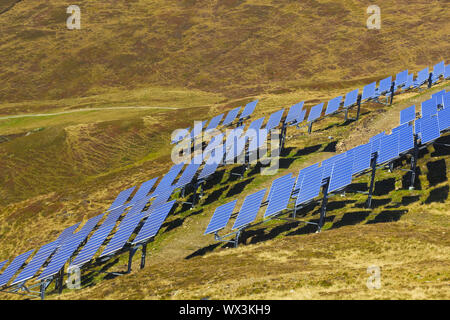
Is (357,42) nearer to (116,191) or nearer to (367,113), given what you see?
(367,113)

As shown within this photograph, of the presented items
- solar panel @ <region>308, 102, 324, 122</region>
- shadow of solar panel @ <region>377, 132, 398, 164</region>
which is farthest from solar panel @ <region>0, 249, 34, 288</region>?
solar panel @ <region>308, 102, 324, 122</region>

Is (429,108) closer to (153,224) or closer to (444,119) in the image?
(444,119)

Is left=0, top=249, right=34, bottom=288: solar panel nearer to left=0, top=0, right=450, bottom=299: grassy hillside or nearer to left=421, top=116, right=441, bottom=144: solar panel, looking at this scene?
left=0, top=0, right=450, bottom=299: grassy hillside

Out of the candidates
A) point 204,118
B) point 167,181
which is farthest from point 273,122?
point 204,118

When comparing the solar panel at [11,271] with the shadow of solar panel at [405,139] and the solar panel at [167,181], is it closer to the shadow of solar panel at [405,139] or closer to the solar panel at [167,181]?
the solar panel at [167,181]

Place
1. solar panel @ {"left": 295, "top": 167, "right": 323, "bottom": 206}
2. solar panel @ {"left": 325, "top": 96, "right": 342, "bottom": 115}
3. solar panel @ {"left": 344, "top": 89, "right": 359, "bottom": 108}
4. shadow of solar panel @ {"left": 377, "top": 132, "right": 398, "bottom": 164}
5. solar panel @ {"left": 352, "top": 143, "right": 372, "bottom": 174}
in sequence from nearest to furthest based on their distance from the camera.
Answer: solar panel @ {"left": 295, "top": 167, "right": 323, "bottom": 206}
solar panel @ {"left": 352, "top": 143, "right": 372, "bottom": 174}
shadow of solar panel @ {"left": 377, "top": 132, "right": 398, "bottom": 164}
solar panel @ {"left": 325, "top": 96, "right": 342, "bottom": 115}
solar panel @ {"left": 344, "top": 89, "right": 359, "bottom": 108}

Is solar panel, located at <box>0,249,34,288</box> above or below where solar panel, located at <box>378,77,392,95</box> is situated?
below

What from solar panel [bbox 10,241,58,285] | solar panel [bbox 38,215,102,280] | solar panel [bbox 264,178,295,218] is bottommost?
solar panel [bbox 10,241,58,285]
